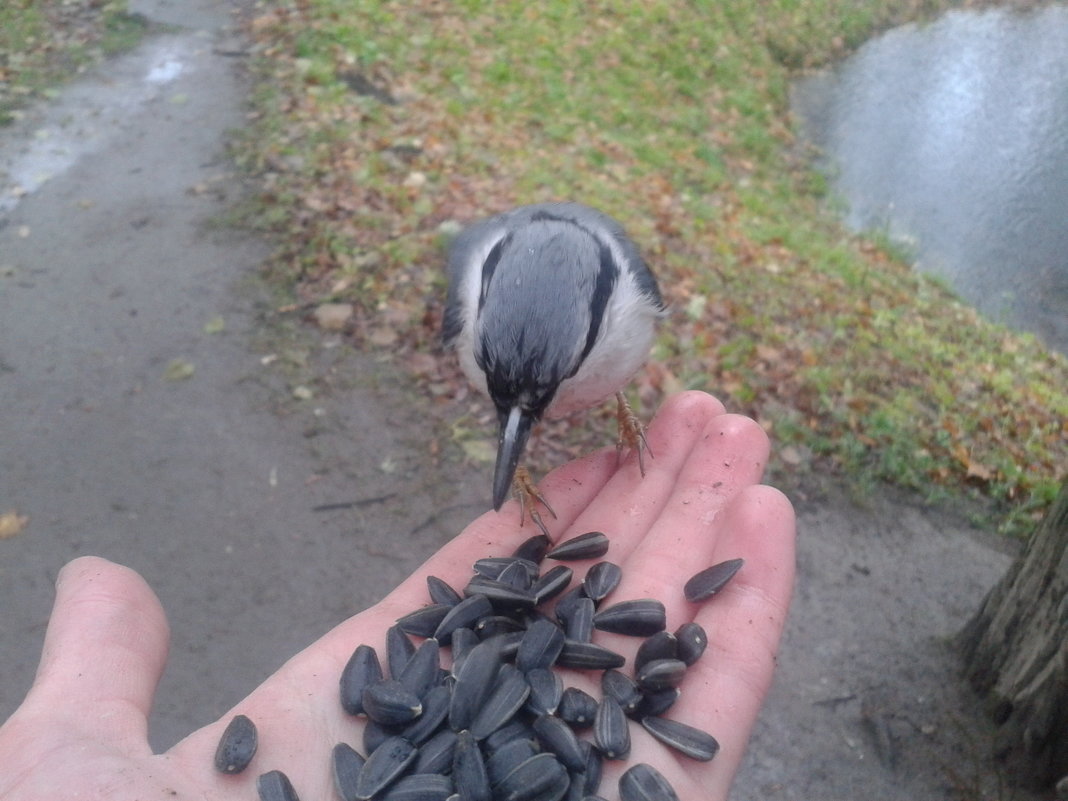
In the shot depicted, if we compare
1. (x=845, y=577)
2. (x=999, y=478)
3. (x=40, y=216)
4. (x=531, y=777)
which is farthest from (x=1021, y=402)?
(x=40, y=216)

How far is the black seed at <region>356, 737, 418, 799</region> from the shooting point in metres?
1.93

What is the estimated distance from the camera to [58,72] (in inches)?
283

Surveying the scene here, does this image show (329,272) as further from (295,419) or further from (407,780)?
(407,780)

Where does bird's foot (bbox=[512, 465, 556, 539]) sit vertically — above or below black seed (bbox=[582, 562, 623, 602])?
below

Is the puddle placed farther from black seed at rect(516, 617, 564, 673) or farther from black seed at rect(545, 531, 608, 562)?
black seed at rect(516, 617, 564, 673)

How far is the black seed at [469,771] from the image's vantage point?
1.95 m

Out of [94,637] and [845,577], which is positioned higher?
[94,637]

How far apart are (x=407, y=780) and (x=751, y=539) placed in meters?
1.15

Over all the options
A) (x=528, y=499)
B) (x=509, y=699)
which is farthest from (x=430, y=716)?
(x=528, y=499)

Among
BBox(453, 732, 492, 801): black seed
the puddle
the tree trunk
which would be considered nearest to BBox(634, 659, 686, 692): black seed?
BBox(453, 732, 492, 801): black seed

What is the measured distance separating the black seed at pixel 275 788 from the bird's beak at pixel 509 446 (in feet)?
2.69

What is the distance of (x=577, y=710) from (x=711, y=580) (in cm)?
53

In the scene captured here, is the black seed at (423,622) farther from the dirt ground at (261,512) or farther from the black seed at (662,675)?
the dirt ground at (261,512)

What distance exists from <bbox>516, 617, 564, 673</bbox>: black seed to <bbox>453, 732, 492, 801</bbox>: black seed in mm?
252
